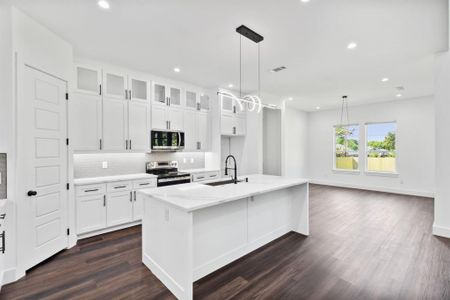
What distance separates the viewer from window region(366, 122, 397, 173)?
659 cm

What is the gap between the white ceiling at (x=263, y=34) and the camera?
226 cm

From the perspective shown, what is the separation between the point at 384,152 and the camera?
6.75 m

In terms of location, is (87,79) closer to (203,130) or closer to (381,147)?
(203,130)

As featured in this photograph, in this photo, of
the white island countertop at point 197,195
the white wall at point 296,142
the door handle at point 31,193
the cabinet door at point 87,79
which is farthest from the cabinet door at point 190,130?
the white wall at point 296,142

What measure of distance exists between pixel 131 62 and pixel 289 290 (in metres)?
3.97

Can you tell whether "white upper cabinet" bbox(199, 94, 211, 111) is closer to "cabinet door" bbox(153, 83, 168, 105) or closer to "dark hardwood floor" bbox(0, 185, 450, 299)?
"cabinet door" bbox(153, 83, 168, 105)

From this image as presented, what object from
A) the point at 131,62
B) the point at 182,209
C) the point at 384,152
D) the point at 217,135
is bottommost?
the point at 182,209

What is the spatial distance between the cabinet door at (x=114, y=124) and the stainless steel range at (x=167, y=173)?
770mm

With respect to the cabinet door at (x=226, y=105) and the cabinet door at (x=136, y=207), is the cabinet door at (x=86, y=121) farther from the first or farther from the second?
the cabinet door at (x=226, y=105)

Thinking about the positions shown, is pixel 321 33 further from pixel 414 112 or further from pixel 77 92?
pixel 414 112

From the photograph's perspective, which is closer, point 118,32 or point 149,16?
point 149,16

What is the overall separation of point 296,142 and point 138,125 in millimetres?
5765

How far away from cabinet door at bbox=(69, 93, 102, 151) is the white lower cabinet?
72 cm

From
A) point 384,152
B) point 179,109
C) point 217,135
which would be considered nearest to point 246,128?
point 217,135
